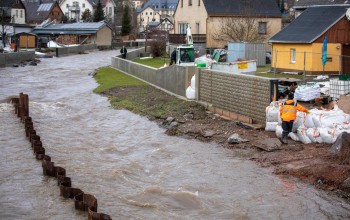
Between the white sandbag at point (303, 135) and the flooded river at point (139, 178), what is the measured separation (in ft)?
6.71

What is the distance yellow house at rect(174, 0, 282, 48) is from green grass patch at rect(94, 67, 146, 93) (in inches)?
571

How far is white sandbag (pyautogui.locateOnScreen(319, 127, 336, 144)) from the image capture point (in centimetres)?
1680

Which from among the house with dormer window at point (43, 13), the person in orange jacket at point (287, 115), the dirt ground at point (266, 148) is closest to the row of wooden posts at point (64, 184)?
the dirt ground at point (266, 148)

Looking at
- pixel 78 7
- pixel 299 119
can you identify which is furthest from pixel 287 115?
pixel 78 7

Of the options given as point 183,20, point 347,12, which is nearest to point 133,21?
point 183,20

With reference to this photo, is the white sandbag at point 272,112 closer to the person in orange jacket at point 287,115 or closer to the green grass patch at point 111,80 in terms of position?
the person in orange jacket at point 287,115

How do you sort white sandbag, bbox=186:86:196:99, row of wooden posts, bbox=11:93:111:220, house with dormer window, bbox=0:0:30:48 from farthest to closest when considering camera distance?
house with dormer window, bbox=0:0:30:48, white sandbag, bbox=186:86:196:99, row of wooden posts, bbox=11:93:111:220

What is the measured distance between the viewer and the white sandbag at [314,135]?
17156 mm

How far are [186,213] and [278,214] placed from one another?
2.01 meters

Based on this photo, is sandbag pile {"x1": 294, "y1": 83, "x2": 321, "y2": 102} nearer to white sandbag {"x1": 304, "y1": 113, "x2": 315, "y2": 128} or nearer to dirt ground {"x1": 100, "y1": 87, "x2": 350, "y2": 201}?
dirt ground {"x1": 100, "y1": 87, "x2": 350, "y2": 201}

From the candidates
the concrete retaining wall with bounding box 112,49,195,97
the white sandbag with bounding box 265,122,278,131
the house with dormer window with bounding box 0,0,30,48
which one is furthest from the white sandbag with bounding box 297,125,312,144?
the house with dormer window with bounding box 0,0,30,48

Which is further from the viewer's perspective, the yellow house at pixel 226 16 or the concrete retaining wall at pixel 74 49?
the concrete retaining wall at pixel 74 49

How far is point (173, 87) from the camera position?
28906 mm

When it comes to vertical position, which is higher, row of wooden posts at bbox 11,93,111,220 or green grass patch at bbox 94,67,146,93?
green grass patch at bbox 94,67,146,93
